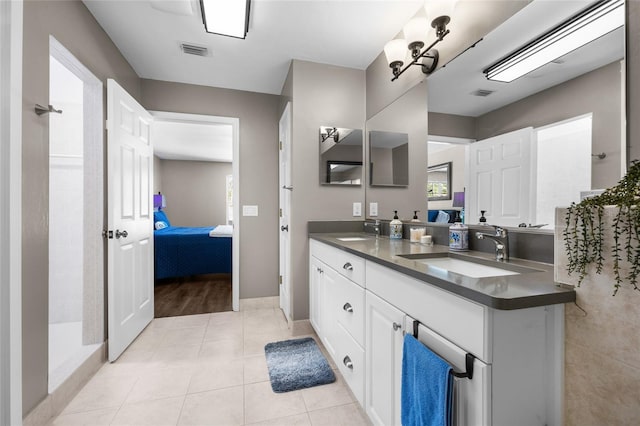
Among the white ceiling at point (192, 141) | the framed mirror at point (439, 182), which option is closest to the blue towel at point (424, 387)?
the framed mirror at point (439, 182)

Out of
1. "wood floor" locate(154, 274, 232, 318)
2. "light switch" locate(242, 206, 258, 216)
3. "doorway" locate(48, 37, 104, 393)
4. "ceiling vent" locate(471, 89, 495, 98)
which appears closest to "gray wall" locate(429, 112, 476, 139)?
"ceiling vent" locate(471, 89, 495, 98)

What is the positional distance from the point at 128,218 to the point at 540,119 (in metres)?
2.68

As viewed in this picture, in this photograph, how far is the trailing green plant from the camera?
0.64 meters

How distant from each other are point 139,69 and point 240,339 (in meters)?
2.60

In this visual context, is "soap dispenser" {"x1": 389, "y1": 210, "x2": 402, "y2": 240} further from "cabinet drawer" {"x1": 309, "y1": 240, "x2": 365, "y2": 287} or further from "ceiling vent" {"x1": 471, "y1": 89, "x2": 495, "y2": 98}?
"ceiling vent" {"x1": 471, "y1": 89, "x2": 495, "y2": 98}

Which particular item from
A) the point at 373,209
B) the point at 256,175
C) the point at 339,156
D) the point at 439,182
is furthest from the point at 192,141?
the point at 439,182

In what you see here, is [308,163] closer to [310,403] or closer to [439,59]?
[439,59]

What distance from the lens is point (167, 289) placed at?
381cm

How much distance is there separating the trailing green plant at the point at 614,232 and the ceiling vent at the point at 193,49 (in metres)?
2.59

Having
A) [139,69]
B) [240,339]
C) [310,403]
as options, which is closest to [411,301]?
[310,403]

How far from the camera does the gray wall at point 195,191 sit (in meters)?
7.38

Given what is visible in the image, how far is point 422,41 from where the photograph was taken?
1768 millimetres

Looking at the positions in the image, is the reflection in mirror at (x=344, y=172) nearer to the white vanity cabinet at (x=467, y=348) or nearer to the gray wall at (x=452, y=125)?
the gray wall at (x=452, y=125)

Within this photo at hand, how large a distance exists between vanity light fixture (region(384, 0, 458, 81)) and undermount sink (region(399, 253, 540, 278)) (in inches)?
47.8
